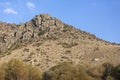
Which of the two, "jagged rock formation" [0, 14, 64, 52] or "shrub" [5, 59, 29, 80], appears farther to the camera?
"jagged rock formation" [0, 14, 64, 52]

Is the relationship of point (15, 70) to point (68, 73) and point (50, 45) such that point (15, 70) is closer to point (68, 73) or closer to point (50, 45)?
point (68, 73)

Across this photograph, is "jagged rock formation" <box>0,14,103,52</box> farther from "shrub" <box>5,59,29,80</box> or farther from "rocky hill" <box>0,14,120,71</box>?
"shrub" <box>5,59,29,80</box>

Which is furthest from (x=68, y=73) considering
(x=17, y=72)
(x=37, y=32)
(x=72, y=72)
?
(x=37, y=32)

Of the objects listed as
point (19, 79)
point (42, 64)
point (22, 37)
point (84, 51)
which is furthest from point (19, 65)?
point (22, 37)

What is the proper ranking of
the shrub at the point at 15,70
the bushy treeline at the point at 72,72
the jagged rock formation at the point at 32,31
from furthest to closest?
the jagged rock formation at the point at 32,31 < the shrub at the point at 15,70 < the bushy treeline at the point at 72,72

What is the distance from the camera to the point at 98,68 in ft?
272

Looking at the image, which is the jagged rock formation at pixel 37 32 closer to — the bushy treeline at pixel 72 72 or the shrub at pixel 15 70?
the shrub at pixel 15 70

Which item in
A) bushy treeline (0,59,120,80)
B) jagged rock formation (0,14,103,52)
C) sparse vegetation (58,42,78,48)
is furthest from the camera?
jagged rock formation (0,14,103,52)

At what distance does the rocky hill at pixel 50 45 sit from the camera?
108125mm

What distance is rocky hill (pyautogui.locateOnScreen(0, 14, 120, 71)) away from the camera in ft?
355

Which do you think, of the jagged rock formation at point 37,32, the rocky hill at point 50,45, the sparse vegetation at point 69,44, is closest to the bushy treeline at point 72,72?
the rocky hill at point 50,45

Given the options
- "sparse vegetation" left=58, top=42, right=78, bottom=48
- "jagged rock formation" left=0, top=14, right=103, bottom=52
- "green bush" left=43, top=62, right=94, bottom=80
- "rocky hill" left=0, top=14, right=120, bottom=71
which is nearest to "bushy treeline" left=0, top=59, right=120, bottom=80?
"green bush" left=43, top=62, right=94, bottom=80

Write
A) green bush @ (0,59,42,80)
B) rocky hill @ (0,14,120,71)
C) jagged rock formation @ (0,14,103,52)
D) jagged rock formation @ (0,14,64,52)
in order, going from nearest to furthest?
green bush @ (0,59,42,80) < rocky hill @ (0,14,120,71) < jagged rock formation @ (0,14,103,52) < jagged rock formation @ (0,14,64,52)

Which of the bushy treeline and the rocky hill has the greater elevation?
the rocky hill
